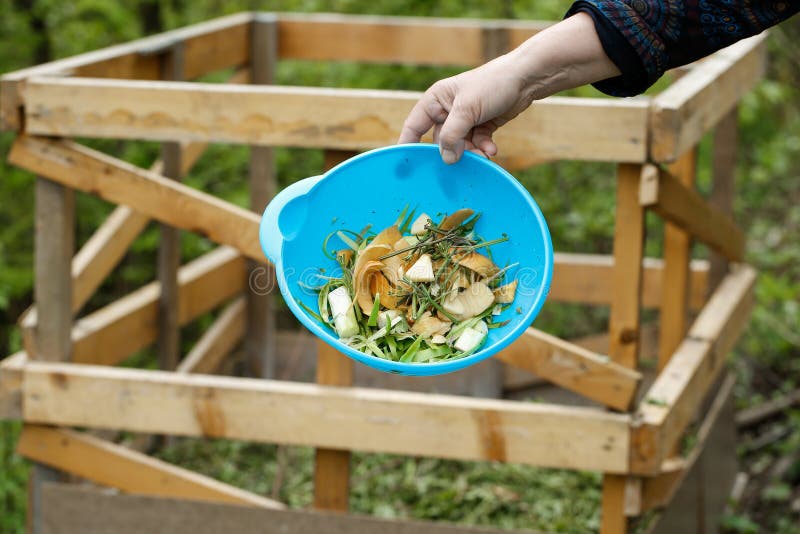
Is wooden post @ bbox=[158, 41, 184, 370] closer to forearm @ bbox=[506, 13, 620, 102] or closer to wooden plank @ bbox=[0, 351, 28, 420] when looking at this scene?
wooden plank @ bbox=[0, 351, 28, 420]

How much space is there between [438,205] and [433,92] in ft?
0.74

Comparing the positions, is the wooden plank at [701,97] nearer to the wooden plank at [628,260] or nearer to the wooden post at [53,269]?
the wooden plank at [628,260]

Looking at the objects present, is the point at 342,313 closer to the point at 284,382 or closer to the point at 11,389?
the point at 284,382

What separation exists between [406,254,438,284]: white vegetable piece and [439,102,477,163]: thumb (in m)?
0.19

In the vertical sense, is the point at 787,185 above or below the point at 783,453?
above

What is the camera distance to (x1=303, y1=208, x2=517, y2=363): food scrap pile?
6.46ft

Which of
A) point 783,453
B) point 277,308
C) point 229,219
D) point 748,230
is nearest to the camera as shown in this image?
point 229,219

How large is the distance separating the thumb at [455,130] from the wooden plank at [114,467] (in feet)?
5.69

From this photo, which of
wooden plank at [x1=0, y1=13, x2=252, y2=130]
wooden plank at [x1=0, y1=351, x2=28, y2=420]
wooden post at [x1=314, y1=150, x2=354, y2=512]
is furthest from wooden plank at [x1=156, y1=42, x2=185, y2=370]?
wooden post at [x1=314, y1=150, x2=354, y2=512]

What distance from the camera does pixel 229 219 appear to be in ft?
10.1

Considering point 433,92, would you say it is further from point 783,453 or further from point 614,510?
point 783,453

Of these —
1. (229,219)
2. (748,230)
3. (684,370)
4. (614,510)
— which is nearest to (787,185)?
(748,230)

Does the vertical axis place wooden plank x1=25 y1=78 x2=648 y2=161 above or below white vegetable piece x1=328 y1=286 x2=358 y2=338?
above

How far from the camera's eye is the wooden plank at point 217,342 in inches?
191
